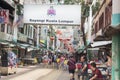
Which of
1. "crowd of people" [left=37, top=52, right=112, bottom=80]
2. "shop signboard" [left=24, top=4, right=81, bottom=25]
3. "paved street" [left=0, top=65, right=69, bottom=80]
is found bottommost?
"paved street" [left=0, top=65, right=69, bottom=80]

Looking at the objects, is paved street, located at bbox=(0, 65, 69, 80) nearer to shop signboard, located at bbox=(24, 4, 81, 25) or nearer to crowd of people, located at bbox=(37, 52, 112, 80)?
crowd of people, located at bbox=(37, 52, 112, 80)

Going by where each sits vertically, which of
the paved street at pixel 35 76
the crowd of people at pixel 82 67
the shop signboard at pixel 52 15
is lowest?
the paved street at pixel 35 76

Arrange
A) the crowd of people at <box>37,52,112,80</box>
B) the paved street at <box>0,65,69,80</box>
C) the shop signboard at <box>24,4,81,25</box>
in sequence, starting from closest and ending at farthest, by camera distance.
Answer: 1. the crowd of people at <box>37,52,112,80</box>
2. the paved street at <box>0,65,69,80</box>
3. the shop signboard at <box>24,4,81,25</box>

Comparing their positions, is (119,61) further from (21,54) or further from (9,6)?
(21,54)

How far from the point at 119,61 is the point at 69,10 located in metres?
31.0

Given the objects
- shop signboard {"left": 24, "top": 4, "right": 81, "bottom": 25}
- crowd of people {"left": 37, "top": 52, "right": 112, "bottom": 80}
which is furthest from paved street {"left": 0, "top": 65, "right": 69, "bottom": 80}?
shop signboard {"left": 24, "top": 4, "right": 81, "bottom": 25}

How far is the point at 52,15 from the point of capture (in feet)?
148

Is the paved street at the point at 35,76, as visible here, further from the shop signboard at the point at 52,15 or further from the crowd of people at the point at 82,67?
the shop signboard at the point at 52,15

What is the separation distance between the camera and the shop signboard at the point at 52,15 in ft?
147

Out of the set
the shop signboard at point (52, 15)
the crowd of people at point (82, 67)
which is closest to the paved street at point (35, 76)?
the crowd of people at point (82, 67)

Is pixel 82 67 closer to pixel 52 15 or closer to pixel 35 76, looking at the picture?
pixel 35 76

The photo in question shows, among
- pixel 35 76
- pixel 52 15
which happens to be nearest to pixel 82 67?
pixel 35 76

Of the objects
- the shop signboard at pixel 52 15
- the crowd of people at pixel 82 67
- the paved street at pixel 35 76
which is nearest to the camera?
the crowd of people at pixel 82 67

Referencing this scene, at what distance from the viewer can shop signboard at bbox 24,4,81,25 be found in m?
44.8
